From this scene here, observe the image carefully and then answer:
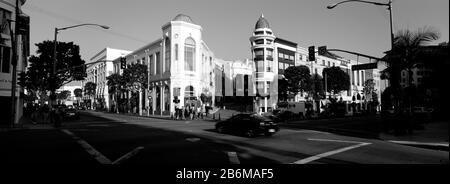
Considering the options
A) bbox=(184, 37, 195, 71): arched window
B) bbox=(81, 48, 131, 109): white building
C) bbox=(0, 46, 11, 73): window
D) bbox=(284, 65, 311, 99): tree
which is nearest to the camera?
bbox=(0, 46, 11, 73): window

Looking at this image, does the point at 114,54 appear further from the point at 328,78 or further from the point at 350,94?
the point at 350,94

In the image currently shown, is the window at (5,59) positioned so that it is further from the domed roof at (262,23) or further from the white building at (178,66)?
the domed roof at (262,23)

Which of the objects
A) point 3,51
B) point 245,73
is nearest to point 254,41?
point 245,73

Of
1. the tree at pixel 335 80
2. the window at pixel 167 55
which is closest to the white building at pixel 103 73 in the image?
the window at pixel 167 55

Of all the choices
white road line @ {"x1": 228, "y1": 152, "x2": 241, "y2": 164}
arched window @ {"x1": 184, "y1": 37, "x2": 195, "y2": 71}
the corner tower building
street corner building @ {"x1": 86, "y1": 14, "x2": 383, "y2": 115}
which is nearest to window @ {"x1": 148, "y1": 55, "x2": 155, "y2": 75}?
street corner building @ {"x1": 86, "y1": 14, "x2": 383, "y2": 115}

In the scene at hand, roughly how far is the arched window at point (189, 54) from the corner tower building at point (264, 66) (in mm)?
15054

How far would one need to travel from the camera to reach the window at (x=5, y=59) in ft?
78.4

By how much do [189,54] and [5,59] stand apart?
29.9 m

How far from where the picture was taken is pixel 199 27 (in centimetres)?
5247

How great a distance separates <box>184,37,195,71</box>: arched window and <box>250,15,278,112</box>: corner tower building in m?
15.1

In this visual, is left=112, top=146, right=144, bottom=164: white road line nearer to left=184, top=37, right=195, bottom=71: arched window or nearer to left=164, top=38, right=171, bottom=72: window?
left=184, top=37, right=195, bottom=71: arched window

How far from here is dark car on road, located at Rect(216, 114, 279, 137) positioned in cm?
1587

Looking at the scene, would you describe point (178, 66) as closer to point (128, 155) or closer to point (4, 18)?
point (4, 18)
